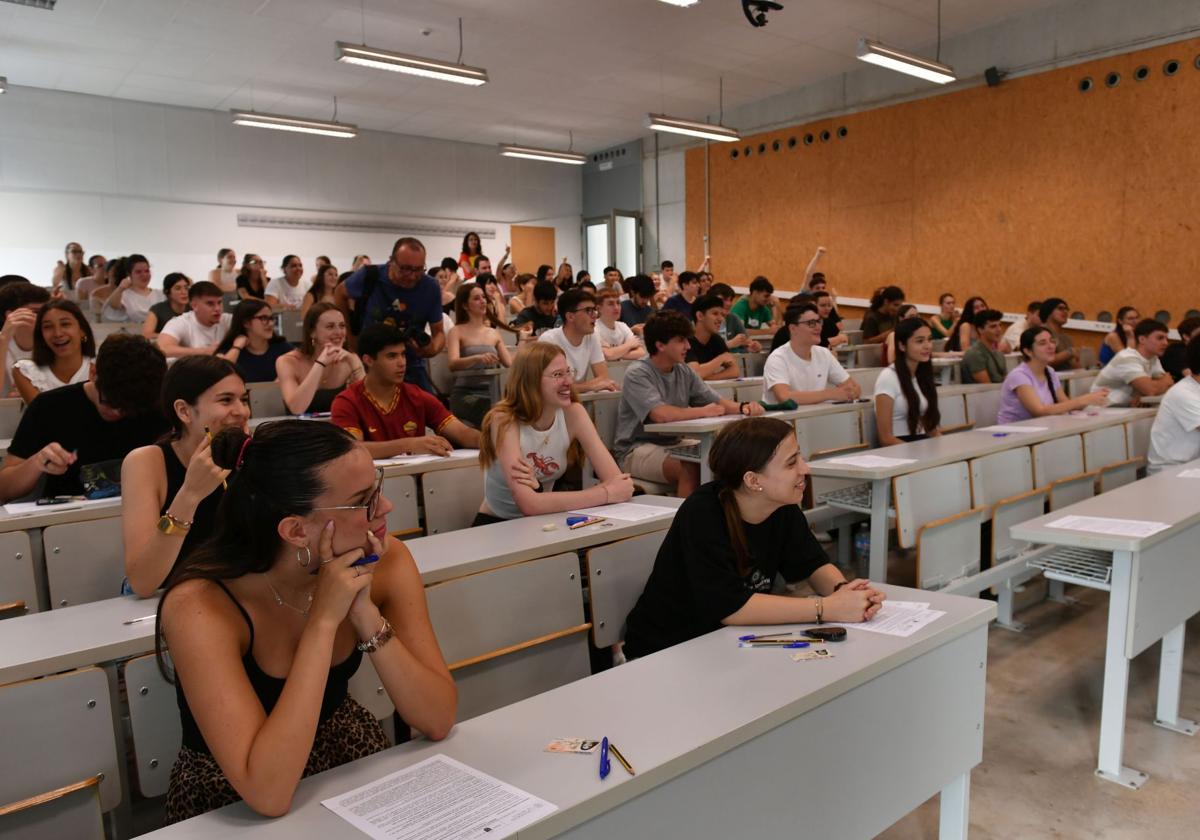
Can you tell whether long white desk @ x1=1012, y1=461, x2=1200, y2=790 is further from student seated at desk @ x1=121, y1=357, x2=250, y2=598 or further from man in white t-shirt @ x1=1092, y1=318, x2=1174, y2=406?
man in white t-shirt @ x1=1092, y1=318, x2=1174, y2=406

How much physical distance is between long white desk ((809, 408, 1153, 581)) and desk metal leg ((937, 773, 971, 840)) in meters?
1.26

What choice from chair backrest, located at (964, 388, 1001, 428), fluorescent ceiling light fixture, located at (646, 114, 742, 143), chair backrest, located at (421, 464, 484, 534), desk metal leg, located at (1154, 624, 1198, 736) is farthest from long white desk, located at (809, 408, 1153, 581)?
fluorescent ceiling light fixture, located at (646, 114, 742, 143)

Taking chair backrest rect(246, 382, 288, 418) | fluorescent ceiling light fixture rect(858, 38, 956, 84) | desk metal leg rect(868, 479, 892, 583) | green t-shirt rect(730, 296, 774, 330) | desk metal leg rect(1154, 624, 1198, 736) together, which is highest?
fluorescent ceiling light fixture rect(858, 38, 956, 84)

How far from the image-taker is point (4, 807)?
1233 mm

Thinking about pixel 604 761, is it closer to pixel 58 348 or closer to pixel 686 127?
pixel 58 348

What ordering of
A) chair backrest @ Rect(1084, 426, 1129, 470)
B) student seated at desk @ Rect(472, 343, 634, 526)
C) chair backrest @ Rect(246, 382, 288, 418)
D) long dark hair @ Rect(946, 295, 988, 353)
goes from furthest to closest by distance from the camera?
1. long dark hair @ Rect(946, 295, 988, 353)
2. chair backrest @ Rect(246, 382, 288, 418)
3. chair backrest @ Rect(1084, 426, 1129, 470)
4. student seated at desk @ Rect(472, 343, 634, 526)

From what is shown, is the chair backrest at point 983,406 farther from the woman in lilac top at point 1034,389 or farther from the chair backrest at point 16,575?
the chair backrest at point 16,575

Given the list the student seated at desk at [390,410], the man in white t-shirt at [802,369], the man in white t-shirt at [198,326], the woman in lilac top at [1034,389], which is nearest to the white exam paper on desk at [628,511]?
the student seated at desk at [390,410]

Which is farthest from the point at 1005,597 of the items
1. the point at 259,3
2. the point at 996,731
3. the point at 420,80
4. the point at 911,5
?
the point at 420,80

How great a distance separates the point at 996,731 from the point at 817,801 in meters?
1.42

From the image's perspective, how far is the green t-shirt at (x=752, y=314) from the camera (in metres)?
7.95

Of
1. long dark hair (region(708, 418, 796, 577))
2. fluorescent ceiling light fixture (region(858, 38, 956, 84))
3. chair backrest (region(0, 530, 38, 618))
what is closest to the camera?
long dark hair (region(708, 418, 796, 577))

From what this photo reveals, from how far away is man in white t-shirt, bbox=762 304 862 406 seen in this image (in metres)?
4.40

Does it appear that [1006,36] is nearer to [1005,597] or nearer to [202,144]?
[1005,597]
